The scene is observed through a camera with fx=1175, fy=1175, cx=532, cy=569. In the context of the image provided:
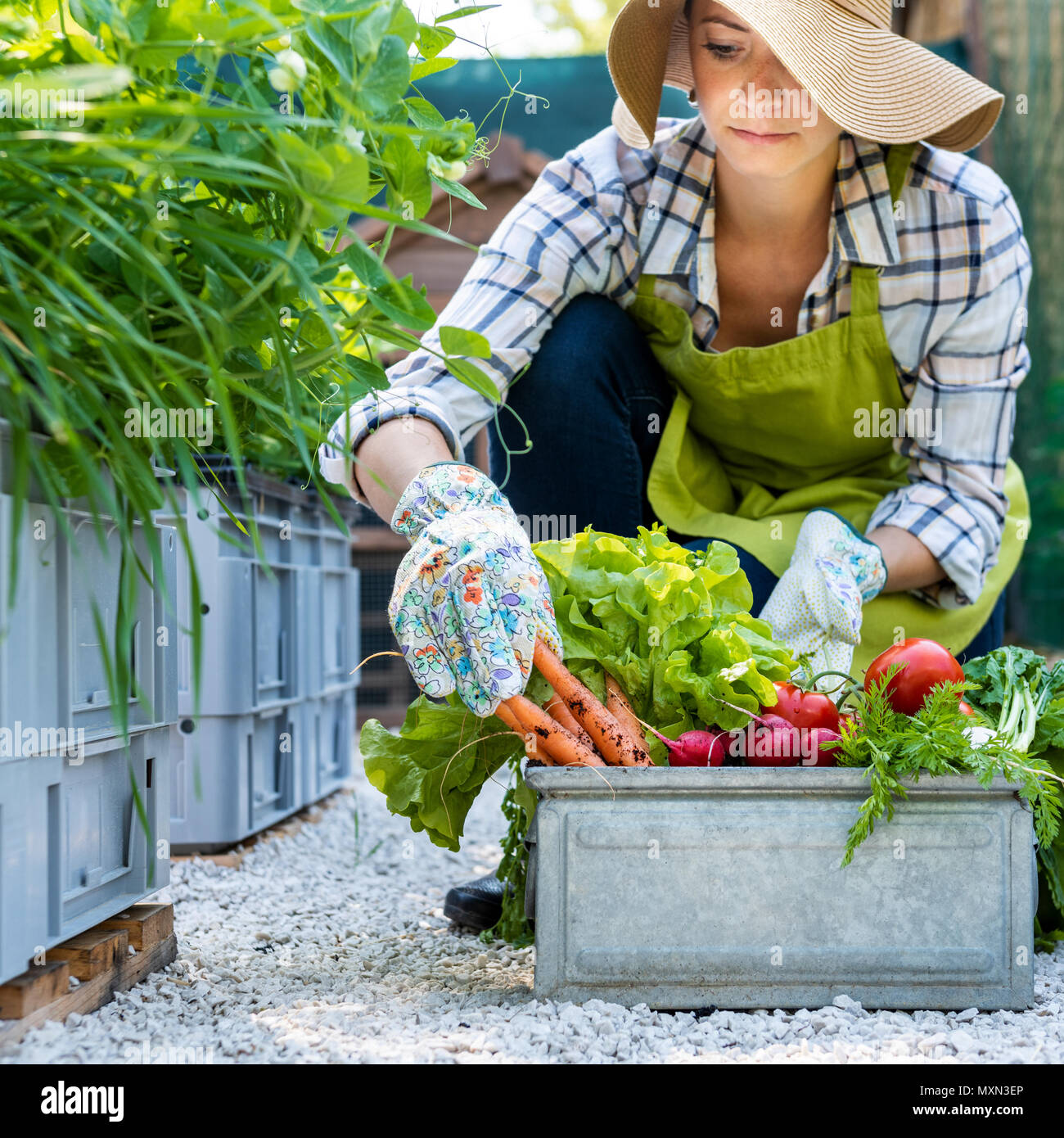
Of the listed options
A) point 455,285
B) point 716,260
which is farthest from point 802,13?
point 455,285

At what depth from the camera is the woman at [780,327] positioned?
5.80 ft

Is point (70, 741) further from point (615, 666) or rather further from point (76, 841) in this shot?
point (615, 666)

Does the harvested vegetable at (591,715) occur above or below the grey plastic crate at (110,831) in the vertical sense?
above

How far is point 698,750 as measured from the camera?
4.53ft

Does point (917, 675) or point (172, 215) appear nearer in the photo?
point (172, 215)

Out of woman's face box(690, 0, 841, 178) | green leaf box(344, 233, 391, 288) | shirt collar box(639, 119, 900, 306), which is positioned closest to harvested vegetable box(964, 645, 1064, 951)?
shirt collar box(639, 119, 900, 306)

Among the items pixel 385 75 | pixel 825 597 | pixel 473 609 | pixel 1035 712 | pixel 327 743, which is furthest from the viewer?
pixel 327 743

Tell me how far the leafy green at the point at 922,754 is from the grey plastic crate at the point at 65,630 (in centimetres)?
74

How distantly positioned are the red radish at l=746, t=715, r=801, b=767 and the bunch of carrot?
126 millimetres

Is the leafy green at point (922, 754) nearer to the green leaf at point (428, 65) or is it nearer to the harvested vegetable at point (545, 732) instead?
the harvested vegetable at point (545, 732)

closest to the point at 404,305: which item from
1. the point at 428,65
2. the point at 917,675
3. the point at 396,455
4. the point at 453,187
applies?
the point at 453,187

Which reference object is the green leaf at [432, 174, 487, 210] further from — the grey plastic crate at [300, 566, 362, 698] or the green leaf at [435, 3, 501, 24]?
the grey plastic crate at [300, 566, 362, 698]

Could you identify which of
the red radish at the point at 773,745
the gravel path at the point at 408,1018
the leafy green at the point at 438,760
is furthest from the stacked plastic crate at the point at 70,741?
the red radish at the point at 773,745

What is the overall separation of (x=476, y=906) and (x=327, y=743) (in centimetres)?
122
